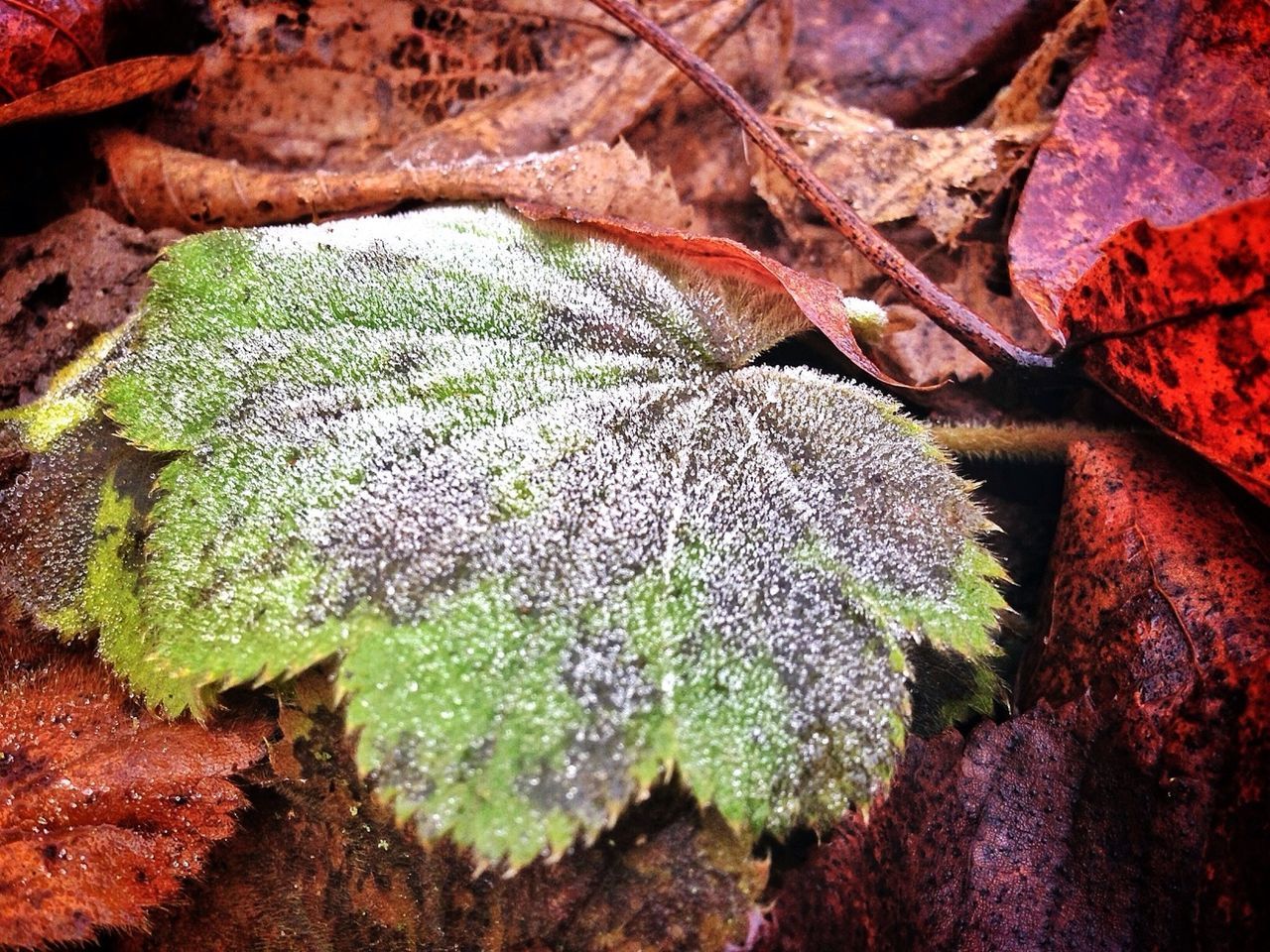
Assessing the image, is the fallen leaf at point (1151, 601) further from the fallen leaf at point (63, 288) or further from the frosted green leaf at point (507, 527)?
the fallen leaf at point (63, 288)

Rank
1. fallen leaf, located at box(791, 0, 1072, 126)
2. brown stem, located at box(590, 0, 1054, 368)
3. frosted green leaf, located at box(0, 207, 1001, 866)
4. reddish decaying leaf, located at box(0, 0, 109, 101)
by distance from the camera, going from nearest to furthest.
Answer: frosted green leaf, located at box(0, 207, 1001, 866) < brown stem, located at box(590, 0, 1054, 368) < reddish decaying leaf, located at box(0, 0, 109, 101) < fallen leaf, located at box(791, 0, 1072, 126)

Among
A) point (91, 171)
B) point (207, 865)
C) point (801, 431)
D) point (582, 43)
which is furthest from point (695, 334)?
point (91, 171)

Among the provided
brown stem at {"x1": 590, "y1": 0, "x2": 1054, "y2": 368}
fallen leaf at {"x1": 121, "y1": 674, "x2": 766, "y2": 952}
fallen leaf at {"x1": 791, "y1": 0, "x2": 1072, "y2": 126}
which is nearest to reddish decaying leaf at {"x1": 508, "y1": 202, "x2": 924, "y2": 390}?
brown stem at {"x1": 590, "y1": 0, "x2": 1054, "y2": 368}

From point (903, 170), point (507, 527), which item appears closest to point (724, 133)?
point (903, 170)

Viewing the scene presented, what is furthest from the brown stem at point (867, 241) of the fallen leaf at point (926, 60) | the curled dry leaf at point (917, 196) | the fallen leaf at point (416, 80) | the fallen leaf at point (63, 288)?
the fallen leaf at point (63, 288)

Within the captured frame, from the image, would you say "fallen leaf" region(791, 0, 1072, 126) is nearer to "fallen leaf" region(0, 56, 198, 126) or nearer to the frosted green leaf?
the frosted green leaf

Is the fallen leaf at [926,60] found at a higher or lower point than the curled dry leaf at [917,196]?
higher

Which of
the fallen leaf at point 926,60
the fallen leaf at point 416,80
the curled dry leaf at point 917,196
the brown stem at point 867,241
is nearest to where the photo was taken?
the brown stem at point 867,241

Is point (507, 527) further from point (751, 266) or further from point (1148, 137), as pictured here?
point (1148, 137)
